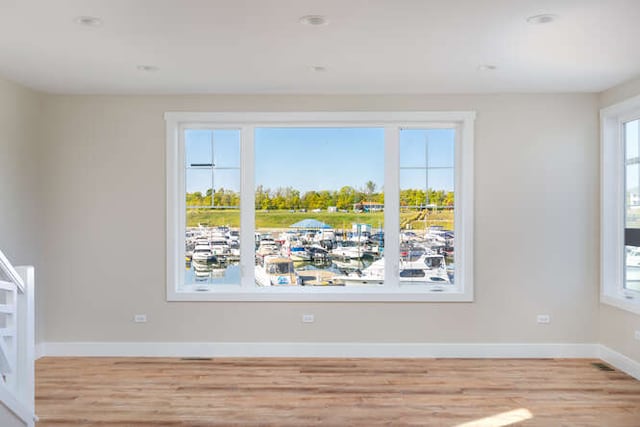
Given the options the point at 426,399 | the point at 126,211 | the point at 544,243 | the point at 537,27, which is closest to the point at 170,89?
the point at 126,211

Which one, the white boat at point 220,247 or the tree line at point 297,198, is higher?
the tree line at point 297,198

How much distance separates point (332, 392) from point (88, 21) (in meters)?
3.16

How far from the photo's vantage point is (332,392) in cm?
411

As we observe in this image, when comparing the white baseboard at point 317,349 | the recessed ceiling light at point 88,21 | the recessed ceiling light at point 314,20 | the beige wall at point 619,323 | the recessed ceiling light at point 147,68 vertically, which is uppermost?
the recessed ceiling light at point 147,68

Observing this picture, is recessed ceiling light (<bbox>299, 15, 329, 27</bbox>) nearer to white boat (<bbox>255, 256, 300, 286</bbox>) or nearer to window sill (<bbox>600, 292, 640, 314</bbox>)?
white boat (<bbox>255, 256, 300, 286</bbox>)

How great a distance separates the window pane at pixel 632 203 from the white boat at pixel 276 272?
125 inches

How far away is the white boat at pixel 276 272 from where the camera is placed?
5.35m

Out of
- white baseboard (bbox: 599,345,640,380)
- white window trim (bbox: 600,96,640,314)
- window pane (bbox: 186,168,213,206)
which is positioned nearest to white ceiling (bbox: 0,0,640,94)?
white window trim (bbox: 600,96,640,314)

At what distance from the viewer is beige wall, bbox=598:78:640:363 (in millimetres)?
4521

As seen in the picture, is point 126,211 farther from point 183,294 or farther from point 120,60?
point 120,60

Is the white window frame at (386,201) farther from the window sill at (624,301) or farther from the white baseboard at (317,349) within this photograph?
the window sill at (624,301)

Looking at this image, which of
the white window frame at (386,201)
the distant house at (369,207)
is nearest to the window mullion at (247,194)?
the white window frame at (386,201)

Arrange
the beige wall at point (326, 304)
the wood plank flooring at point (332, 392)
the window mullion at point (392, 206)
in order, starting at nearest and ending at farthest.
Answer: the wood plank flooring at point (332, 392) → the beige wall at point (326, 304) → the window mullion at point (392, 206)

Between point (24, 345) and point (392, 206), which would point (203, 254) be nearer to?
point (392, 206)
